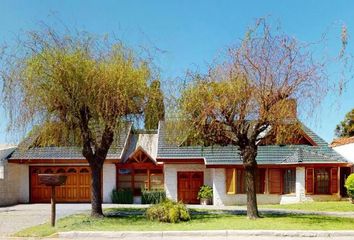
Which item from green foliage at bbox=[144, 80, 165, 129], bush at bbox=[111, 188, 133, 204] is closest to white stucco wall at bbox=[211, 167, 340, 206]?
bush at bbox=[111, 188, 133, 204]

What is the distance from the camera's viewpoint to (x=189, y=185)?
91.6 ft

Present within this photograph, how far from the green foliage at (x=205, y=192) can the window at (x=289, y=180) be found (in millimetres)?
4617

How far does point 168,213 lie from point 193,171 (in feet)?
40.7

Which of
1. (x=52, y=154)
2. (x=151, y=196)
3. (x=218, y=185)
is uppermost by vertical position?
(x=52, y=154)

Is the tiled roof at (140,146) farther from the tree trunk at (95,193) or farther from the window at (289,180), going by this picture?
the tree trunk at (95,193)

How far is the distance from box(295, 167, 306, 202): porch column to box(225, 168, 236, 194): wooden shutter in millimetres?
3812

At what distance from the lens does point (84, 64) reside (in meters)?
15.1

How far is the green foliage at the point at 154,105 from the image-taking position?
52.5ft

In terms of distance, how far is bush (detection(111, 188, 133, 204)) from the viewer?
2736 cm

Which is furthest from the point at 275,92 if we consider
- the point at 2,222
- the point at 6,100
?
the point at 2,222

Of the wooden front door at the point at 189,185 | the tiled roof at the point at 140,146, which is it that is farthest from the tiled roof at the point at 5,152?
the wooden front door at the point at 189,185

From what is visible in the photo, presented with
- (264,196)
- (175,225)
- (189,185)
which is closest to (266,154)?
(264,196)

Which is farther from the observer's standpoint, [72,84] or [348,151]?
[348,151]

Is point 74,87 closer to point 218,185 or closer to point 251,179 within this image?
point 251,179
